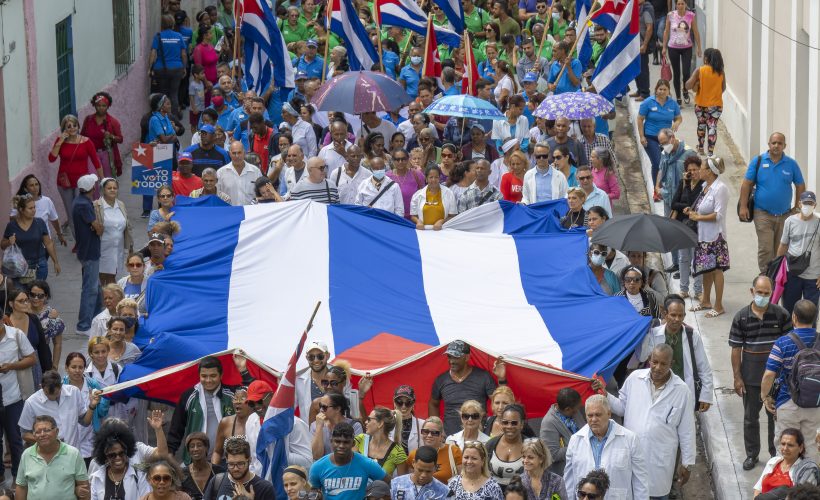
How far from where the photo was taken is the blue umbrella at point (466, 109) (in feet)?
59.4

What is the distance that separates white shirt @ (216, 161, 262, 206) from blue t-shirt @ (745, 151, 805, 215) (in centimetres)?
501

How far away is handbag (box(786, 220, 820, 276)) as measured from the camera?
15.0 meters

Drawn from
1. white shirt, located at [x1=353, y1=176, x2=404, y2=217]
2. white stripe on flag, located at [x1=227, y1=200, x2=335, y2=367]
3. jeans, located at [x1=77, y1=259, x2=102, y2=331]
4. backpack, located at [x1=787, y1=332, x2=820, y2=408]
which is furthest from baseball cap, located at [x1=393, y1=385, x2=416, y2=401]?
jeans, located at [x1=77, y1=259, x2=102, y2=331]

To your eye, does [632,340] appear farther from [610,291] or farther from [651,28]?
[651,28]

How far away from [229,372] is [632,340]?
3.16 m

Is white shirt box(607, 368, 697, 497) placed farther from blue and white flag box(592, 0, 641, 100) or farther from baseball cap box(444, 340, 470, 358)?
blue and white flag box(592, 0, 641, 100)

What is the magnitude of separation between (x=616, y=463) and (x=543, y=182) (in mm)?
5666

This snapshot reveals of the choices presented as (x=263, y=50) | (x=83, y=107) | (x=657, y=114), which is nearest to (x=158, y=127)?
(x=263, y=50)

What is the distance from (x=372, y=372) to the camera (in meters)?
12.8

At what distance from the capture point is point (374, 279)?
14766mm

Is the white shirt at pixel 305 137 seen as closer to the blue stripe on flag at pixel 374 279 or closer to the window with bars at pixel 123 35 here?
the blue stripe on flag at pixel 374 279

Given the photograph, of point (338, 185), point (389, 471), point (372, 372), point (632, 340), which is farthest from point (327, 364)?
point (338, 185)

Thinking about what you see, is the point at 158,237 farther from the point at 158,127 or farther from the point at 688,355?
the point at 158,127

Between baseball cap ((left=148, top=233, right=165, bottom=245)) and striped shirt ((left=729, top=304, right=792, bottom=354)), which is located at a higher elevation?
baseball cap ((left=148, top=233, right=165, bottom=245))
